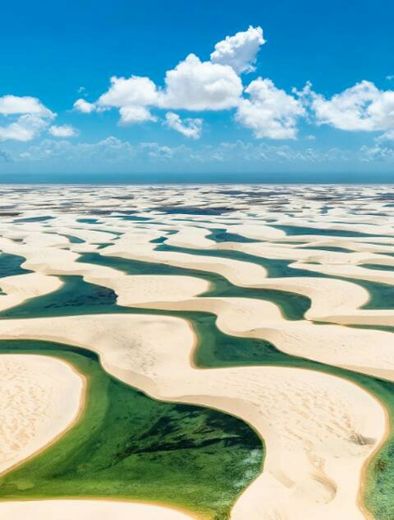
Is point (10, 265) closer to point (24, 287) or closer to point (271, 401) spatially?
point (24, 287)

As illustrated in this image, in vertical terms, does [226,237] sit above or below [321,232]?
below

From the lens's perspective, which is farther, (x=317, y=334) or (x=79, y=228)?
(x=79, y=228)

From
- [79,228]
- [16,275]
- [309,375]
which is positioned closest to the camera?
[309,375]

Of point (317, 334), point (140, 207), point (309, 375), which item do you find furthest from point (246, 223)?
point (309, 375)

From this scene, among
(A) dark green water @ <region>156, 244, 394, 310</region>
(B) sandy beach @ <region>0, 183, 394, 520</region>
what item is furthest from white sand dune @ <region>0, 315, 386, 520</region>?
(A) dark green water @ <region>156, 244, 394, 310</region>

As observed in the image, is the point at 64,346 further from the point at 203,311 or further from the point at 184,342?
the point at 203,311

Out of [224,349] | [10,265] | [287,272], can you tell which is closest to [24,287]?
[10,265]

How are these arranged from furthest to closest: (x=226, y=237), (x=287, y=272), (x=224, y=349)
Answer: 1. (x=226, y=237)
2. (x=287, y=272)
3. (x=224, y=349)

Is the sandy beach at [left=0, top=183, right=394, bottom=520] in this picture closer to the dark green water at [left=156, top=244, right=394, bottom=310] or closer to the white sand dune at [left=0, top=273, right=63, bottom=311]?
the white sand dune at [left=0, top=273, right=63, bottom=311]

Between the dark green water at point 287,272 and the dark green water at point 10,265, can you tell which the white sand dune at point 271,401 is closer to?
the dark green water at point 287,272
